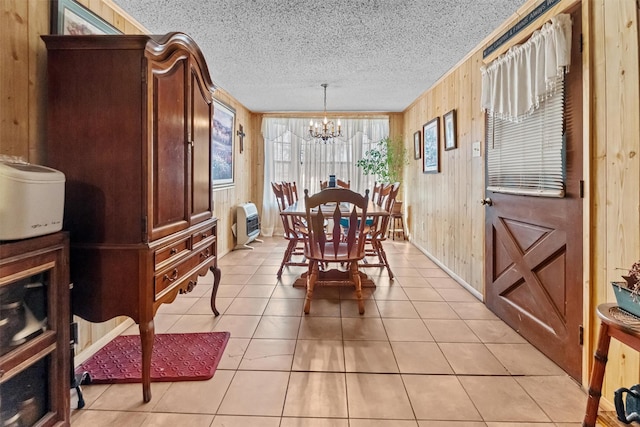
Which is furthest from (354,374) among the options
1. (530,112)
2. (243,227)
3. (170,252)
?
(243,227)

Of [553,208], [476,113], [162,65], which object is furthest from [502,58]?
[162,65]

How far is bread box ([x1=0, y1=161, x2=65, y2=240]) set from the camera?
1.13 metres

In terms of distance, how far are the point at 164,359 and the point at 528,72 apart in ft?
9.22

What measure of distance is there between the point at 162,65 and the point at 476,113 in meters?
2.61

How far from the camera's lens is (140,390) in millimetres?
1771

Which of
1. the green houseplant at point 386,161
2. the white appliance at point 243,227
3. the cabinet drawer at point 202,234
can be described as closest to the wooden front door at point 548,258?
the cabinet drawer at point 202,234

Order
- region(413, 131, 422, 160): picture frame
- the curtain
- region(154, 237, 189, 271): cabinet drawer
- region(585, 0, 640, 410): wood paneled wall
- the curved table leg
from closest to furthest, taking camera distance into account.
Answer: region(585, 0, 640, 410): wood paneled wall, region(154, 237, 189, 271): cabinet drawer, the curved table leg, region(413, 131, 422, 160): picture frame, the curtain

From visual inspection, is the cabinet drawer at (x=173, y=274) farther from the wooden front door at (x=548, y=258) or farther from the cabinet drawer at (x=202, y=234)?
A: the wooden front door at (x=548, y=258)

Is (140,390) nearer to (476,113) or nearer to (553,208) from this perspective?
(553,208)

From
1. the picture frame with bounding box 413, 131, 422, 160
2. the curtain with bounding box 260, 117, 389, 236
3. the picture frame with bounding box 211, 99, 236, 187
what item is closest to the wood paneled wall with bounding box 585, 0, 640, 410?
the picture frame with bounding box 413, 131, 422, 160

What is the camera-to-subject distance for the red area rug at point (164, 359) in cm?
186

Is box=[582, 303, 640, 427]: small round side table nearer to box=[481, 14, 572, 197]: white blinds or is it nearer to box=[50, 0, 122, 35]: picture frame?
box=[481, 14, 572, 197]: white blinds

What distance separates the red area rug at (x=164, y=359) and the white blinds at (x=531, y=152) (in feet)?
7.23

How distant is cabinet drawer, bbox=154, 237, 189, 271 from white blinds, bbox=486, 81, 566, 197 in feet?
6.97
